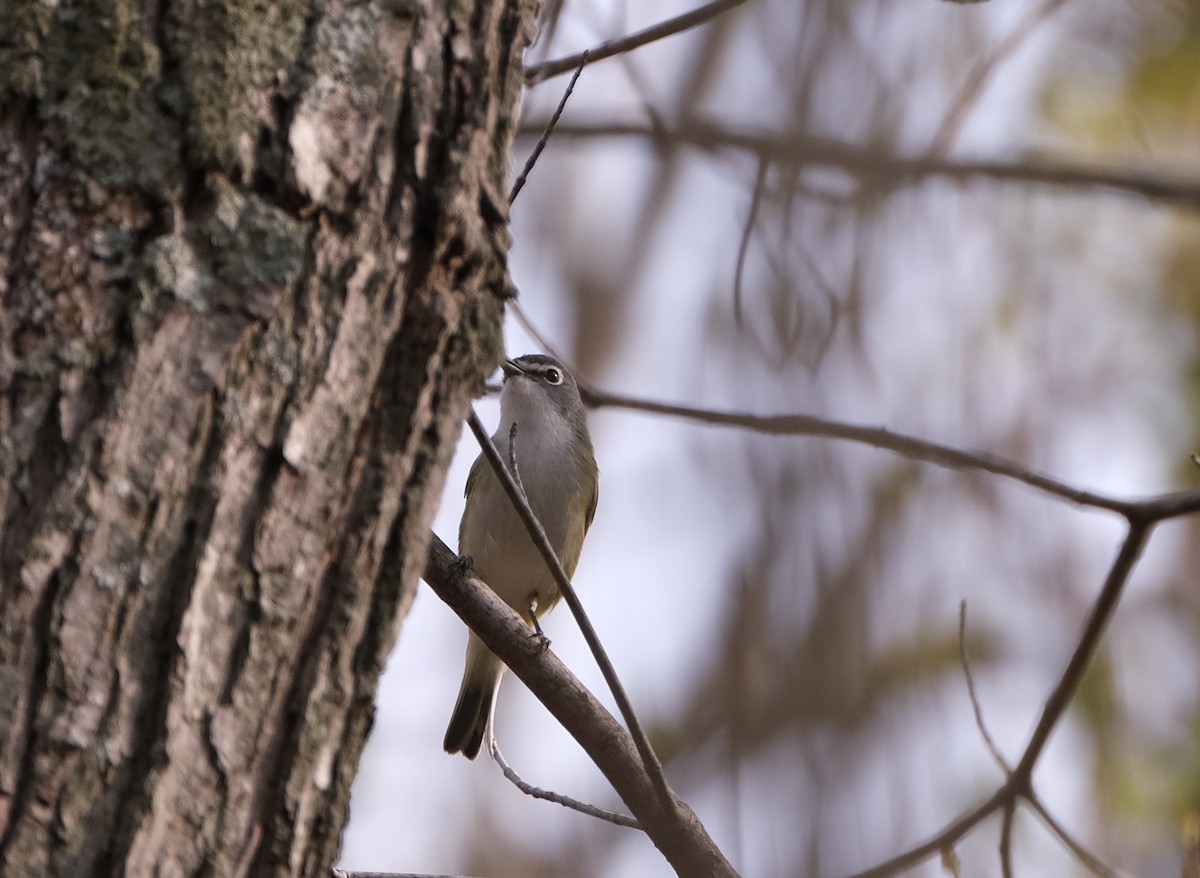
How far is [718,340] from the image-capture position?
16.8ft

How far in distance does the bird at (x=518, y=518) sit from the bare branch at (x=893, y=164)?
1.30 m

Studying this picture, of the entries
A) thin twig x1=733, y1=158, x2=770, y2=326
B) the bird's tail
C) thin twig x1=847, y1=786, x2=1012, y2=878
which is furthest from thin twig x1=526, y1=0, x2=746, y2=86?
the bird's tail

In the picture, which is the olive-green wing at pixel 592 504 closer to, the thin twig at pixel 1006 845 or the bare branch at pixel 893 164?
the bare branch at pixel 893 164

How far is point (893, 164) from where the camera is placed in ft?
16.9

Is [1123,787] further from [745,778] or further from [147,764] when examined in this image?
[147,764]

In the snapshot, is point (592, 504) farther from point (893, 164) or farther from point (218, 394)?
point (218, 394)

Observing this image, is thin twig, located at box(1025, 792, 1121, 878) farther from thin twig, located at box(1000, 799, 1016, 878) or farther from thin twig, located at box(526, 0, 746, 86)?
thin twig, located at box(526, 0, 746, 86)

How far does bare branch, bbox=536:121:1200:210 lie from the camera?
4695 mm

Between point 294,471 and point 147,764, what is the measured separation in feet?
1.31

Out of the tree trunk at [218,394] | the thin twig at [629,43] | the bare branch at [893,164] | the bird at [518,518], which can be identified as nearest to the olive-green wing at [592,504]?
the bird at [518,518]

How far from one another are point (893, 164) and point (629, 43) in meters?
1.78

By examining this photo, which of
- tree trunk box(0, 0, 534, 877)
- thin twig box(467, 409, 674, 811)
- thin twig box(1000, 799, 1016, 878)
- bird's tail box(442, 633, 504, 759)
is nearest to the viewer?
tree trunk box(0, 0, 534, 877)

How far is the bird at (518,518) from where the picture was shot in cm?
589

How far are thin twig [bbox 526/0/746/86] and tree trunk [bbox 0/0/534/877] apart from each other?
218cm
